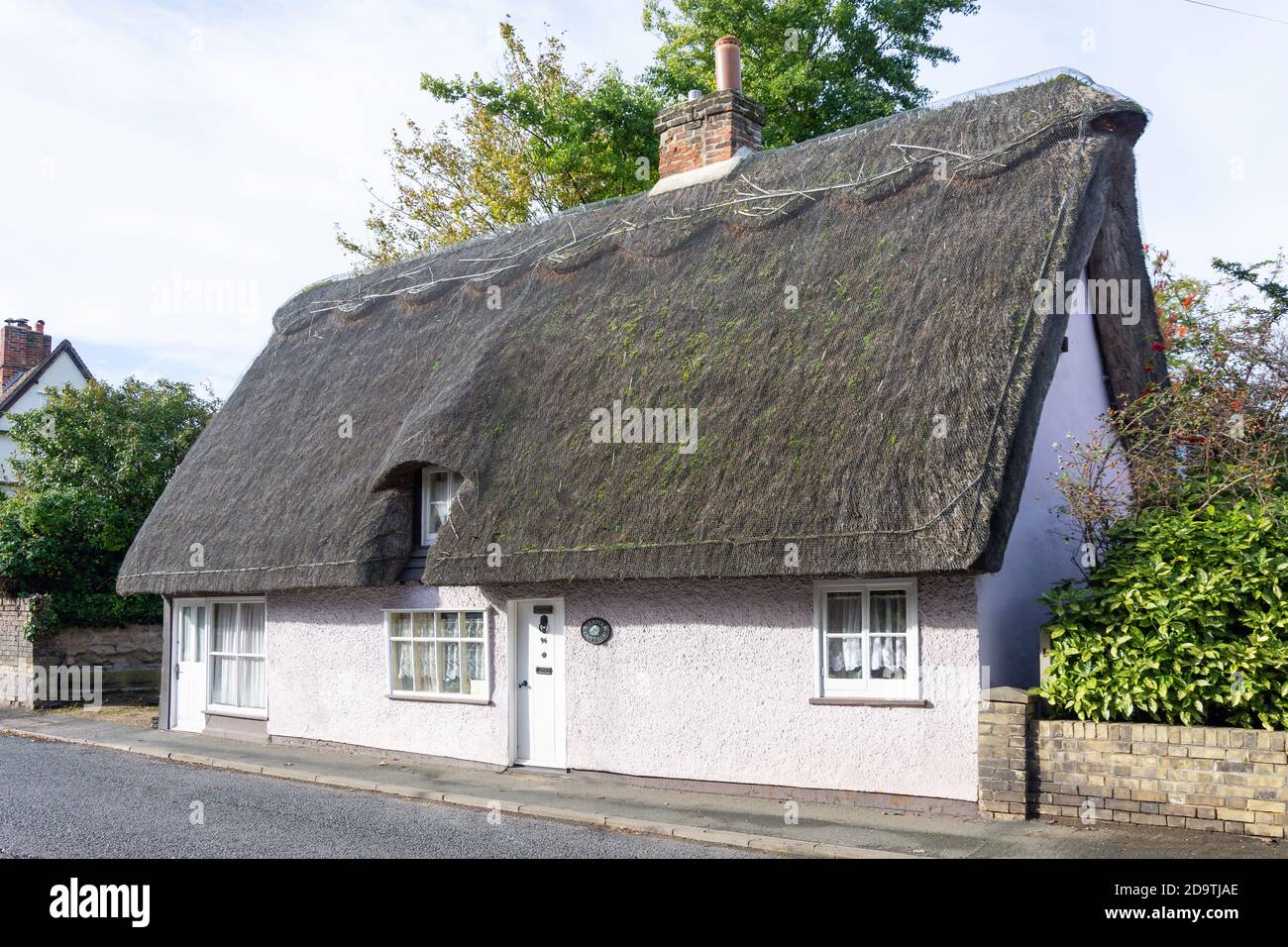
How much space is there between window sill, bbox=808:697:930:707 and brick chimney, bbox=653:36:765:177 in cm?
814

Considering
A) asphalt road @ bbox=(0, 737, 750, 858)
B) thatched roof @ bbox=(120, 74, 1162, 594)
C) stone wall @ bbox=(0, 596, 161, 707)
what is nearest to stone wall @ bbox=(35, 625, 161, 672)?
stone wall @ bbox=(0, 596, 161, 707)

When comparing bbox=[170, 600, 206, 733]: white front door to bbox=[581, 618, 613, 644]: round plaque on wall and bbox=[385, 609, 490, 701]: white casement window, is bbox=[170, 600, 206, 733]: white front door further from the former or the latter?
bbox=[581, 618, 613, 644]: round plaque on wall

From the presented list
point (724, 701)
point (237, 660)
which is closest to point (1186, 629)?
point (724, 701)

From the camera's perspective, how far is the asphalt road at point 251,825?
8.14 m

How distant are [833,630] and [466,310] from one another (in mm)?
7951

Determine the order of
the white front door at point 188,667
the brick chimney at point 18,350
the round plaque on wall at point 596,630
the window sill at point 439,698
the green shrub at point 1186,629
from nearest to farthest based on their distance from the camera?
the green shrub at point 1186,629 < the round plaque on wall at point 596,630 < the window sill at point 439,698 < the white front door at point 188,667 < the brick chimney at point 18,350

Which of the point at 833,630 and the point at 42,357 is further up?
the point at 42,357

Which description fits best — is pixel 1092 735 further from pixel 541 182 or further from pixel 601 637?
pixel 541 182

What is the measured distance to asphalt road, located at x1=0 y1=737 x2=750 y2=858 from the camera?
26.7 ft

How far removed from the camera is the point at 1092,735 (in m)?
8.49

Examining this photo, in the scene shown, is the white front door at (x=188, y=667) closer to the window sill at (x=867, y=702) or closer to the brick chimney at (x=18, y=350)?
the window sill at (x=867, y=702)

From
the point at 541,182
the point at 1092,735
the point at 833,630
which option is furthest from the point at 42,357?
the point at 1092,735

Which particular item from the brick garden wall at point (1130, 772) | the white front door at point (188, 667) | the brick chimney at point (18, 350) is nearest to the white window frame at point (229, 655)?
the white front door at point (188, 667)

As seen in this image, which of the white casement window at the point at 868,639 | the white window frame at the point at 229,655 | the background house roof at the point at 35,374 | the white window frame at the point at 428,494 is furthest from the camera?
the background house roof at the point at 35,374
